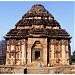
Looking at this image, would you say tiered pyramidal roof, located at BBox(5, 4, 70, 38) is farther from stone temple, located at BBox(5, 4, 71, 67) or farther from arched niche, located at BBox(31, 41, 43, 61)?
arched niche, located at BBox(31, 41, 43, 61)

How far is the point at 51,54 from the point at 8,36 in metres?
5.28

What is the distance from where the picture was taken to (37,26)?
31.2 metres

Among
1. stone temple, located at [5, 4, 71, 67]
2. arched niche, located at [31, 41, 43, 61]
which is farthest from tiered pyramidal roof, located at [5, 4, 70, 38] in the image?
arched niche, located at [31, 41, 43, 61]

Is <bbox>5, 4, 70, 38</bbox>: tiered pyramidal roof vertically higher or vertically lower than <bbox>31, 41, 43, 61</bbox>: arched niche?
higher

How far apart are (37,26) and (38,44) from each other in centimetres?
244

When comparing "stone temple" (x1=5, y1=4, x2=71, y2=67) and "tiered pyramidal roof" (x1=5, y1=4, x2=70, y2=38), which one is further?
"tiered pyramidal roof" (x1=5, y1=4, x2=70, y2=38)

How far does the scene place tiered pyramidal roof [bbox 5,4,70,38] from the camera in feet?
99.4

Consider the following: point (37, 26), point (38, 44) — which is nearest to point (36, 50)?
point (38, 44)

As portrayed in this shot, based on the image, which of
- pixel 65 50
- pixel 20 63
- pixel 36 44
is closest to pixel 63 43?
pixel 65 50

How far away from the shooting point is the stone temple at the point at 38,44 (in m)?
29.6

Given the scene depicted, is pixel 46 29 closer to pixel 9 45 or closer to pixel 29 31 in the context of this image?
pixel 29 31

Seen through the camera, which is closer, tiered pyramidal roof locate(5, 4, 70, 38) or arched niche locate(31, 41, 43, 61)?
arched niche locate(31, 41, 43, 61)

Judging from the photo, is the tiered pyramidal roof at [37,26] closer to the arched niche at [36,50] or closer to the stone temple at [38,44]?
the stone temple at [38,44]

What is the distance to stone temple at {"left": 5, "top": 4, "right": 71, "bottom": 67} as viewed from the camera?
1167 inches
